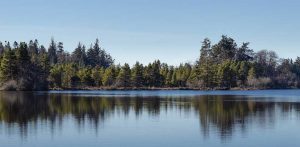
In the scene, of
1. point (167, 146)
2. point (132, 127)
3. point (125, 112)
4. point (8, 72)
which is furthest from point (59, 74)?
point (167, 146)

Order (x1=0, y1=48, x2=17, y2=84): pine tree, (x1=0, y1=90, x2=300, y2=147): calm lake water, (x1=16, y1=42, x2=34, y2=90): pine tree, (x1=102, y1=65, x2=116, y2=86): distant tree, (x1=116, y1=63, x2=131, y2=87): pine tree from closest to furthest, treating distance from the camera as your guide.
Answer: (x1=0, y1=90, x2=300, y2=147): calm lake water → (x1=0, y1=48, x2=17, y2=84): pine tree → (x1=16, y1=42, x2=34, y2=90): pine tree → (x1=116, y1=63, x2=131, y2=87): pine tree → (x1=102, y1=65, x2=116, y2=86): distant tree

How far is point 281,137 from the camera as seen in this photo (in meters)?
37.2

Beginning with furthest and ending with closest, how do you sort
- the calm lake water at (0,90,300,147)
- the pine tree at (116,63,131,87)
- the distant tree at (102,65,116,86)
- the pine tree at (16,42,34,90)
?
the distant tree at (102,65,116,86)
the pine tree at (116,63,131,87)
the pine tree at (16,42,34,90)
the calm lake water at (0,90,300,147)

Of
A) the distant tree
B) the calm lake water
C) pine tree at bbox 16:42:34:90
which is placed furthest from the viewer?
the distant tree

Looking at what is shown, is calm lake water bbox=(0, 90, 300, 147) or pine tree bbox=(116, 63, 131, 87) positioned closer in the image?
calm lake water bbox=(0, 90, 300, 147)

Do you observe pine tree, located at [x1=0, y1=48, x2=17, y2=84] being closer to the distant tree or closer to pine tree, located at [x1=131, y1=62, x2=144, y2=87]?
the distant tree

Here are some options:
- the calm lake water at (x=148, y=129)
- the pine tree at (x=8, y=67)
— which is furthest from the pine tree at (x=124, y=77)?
the calm lake water at (x=148, y=129)

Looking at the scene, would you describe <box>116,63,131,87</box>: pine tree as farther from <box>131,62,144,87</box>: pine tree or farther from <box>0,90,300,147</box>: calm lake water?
<box>0,90,300,147</box>: calm lake water

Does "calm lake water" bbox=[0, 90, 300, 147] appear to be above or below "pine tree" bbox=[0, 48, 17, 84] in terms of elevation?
below

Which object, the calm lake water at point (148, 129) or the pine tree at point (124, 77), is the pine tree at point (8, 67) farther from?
the calm lake water at point (148, 129)

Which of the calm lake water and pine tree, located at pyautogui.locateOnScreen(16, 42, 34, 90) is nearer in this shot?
the calm lake water

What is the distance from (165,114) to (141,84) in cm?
12167

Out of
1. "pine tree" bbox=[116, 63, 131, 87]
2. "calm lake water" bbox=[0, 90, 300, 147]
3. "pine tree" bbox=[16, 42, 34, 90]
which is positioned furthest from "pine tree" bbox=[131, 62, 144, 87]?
"calm lake water" bbox=[0, 90, 300, 147]

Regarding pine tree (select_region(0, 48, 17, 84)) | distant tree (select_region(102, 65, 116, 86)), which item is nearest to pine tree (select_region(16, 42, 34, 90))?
pine tree (select_region(0, 48, 17, 84))
